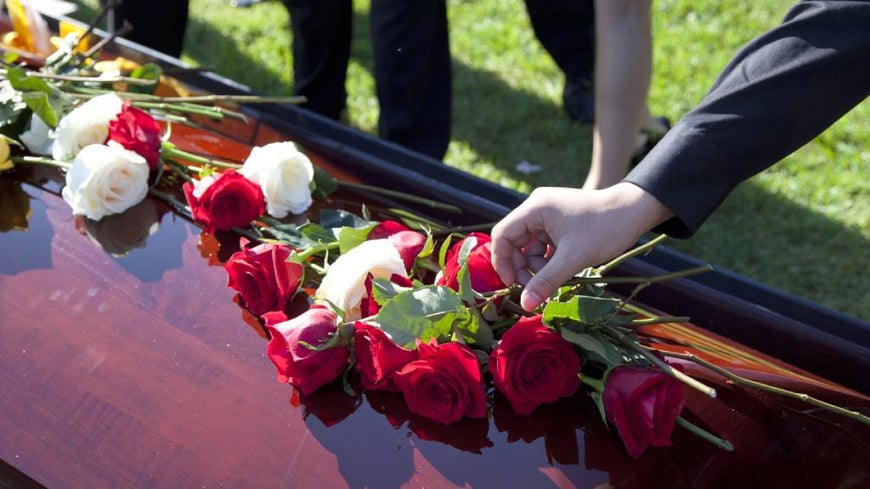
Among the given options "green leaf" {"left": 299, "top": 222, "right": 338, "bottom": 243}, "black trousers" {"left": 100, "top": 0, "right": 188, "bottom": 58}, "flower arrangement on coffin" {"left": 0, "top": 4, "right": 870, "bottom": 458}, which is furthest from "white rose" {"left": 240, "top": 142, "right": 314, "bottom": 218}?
"black trousers" {"left": 100, "top": 0, "right": 188, "bottom": 58}

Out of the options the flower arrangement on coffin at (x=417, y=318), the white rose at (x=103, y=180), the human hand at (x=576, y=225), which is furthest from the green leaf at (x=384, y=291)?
the white rose at (x=103, y=180)

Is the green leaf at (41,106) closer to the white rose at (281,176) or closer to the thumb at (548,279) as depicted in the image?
the white rose at (281,176)

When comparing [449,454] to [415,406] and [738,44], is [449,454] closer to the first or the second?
[415,406]

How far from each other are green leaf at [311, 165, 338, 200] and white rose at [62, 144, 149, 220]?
0.99ft

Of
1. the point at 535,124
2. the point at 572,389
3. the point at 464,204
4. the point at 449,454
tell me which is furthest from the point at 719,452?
the point at 535,124

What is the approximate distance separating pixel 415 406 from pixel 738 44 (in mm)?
2870

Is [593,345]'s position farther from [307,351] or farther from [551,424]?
[307,351]

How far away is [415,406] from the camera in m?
1.18

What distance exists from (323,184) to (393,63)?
97 cm

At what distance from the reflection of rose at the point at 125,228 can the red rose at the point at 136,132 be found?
10 cm

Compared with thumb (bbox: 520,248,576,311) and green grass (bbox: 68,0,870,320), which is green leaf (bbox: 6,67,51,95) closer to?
thumb (bbox: 520,248,576,311)

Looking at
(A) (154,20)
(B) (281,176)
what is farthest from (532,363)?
(A) (154,20)

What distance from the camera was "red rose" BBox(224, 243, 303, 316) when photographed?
4.47 feet

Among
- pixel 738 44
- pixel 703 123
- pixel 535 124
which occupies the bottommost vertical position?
pixel 535 124
